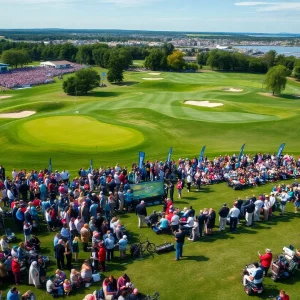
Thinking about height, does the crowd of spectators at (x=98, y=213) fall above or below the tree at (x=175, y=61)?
below

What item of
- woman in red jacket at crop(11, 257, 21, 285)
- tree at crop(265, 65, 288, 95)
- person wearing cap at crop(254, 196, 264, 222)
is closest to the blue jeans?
person wearing cap at crop(254, 196, 264, 222)

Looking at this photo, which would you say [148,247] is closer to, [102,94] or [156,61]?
[102,94]

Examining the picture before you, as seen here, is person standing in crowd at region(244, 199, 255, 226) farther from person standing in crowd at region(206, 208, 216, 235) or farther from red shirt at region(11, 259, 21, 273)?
red shirt at region(11, 259, 21, 273)

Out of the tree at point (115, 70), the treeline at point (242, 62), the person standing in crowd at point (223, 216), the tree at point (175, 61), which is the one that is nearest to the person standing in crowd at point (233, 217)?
the person standing in crowd at point (223, 216)

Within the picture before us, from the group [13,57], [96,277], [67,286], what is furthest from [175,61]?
[67,286]

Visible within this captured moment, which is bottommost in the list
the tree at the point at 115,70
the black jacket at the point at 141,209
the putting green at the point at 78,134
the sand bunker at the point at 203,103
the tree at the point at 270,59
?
the putting green at the point at 78,134

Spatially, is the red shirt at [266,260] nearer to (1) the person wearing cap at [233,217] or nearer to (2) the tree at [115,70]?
(1) the person wearing cap at [233,217]

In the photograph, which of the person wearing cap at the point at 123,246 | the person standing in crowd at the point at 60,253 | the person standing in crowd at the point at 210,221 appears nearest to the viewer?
the person standing in crowd at the point at 60,253
